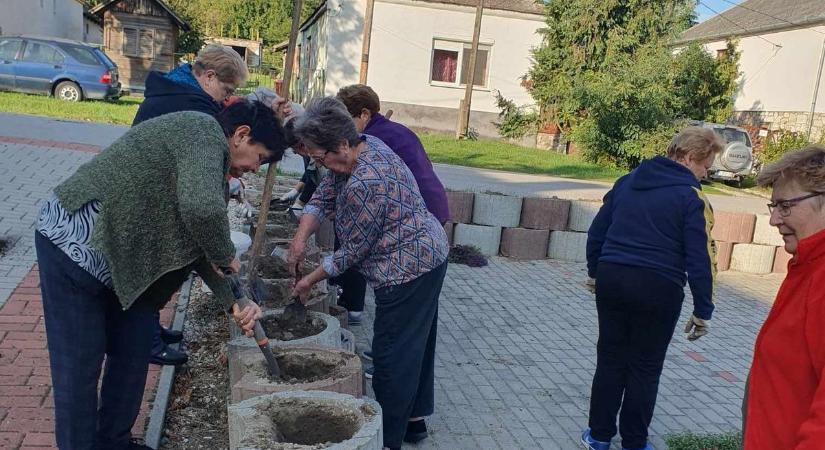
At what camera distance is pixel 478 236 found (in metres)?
8.16

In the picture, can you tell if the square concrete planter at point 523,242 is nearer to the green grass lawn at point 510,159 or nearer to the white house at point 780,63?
the green grass lawn at point 510,159

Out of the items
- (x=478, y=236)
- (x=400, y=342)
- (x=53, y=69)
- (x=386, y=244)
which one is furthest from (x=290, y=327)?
(x=53, y=69)

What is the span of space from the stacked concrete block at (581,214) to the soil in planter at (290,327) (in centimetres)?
499

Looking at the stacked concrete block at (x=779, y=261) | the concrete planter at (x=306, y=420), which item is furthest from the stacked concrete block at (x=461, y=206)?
the concrete planter at (x=306, y=420)

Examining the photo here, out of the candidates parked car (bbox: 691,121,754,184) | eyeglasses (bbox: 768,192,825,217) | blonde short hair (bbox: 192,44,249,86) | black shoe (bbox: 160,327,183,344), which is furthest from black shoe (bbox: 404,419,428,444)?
parked car (bbox: 691,121,754,184)

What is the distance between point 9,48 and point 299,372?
18426mm

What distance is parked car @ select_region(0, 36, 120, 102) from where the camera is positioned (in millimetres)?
17688

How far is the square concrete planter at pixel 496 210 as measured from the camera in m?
8.05

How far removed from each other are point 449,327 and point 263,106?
3.55 metres

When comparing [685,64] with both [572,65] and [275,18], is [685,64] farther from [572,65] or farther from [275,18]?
[275,18]

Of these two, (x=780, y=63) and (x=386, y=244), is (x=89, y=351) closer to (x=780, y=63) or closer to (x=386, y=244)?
(x=386, y=244)

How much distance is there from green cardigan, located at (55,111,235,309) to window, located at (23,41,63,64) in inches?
709

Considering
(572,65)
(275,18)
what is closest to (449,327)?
(572,65)

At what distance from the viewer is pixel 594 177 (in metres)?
15.8
